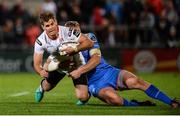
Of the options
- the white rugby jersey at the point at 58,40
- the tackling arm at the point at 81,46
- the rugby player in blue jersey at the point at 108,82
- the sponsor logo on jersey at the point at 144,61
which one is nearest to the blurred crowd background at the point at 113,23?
the sponsor logo on jersey at the point at 144,61

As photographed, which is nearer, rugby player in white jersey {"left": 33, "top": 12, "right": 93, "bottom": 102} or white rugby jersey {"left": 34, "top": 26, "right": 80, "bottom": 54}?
rugby player in white jersey {"left": 33, "top": 12, "right": 93, "bottom": 102}

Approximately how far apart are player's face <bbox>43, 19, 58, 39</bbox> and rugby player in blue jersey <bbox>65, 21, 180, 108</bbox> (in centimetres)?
44

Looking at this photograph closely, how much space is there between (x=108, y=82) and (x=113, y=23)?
12.3 meters

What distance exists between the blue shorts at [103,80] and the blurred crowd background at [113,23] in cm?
1160

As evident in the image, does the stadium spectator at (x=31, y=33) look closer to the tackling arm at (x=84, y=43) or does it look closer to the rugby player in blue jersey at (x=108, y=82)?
the rugby player in blue jersey at (x=108, y=82)

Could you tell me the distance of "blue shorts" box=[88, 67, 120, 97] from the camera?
37.9 feet

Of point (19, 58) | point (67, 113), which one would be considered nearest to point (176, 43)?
point (19, 58)

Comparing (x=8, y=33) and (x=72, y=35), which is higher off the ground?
(x=72, y=35)

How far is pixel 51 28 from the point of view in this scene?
11281mm

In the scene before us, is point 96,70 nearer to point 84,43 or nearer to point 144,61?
point 84,43

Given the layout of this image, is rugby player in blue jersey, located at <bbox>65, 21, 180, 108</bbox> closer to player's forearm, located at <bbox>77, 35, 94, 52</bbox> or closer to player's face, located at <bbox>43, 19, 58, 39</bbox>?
player's forearm, located at <bbox>77, 35, 94, 52</bbox>

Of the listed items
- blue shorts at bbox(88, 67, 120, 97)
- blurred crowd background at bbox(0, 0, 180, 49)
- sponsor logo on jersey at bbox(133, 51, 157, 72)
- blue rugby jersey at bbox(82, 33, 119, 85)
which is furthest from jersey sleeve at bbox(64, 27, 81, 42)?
sponsor logo on jersey at bbox(133, 51, 157, 72)

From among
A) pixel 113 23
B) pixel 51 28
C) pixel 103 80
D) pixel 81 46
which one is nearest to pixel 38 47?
pixel 51 28

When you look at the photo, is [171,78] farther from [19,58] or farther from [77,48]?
[77,48]
